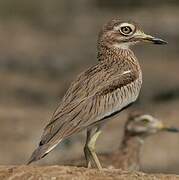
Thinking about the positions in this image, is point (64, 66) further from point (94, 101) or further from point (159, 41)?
point (94, 101)

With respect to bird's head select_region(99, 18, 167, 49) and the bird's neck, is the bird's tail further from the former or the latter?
bird's head select_region(99, 18, 167, 49)

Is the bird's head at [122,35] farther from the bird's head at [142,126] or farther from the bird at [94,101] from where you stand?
the bird's head at [142,126]

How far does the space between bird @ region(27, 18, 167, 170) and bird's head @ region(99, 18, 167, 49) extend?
91 mm

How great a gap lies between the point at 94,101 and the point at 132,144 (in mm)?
4270

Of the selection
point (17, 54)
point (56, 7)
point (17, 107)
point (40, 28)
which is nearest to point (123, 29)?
point (17, 107)

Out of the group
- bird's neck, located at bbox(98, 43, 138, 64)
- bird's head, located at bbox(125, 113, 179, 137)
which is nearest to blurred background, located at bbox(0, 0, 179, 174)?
bird's head, located at bbox(125, 113, 179, 137)

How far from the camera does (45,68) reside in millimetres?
24219

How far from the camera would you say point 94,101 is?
862 centimetres

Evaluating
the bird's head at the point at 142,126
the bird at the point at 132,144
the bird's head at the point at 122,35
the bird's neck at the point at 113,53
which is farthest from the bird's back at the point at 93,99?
the bird's head at the point at 142,126

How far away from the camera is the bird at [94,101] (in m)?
8.37

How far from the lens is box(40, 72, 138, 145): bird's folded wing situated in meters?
8.35

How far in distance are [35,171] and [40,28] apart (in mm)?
24071

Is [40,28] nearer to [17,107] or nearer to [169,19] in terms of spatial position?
[169,19]

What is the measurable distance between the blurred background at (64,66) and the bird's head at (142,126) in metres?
1.14
